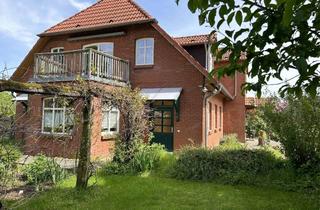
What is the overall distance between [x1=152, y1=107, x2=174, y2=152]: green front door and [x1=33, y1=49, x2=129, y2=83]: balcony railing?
8.91ft

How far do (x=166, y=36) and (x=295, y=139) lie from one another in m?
9.03

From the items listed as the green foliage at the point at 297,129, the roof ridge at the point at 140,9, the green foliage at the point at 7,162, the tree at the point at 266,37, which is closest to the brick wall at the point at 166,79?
the roof ridge at the point at 140,9

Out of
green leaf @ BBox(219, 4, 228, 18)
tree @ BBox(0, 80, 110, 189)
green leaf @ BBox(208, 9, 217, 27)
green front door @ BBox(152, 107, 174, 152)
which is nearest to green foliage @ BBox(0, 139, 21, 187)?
tree @ BBox(0, 80, 110, 189)

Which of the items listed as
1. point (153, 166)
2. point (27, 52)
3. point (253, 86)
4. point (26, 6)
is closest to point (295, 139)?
point (153, 166)

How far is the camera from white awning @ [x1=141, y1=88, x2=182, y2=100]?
652 inches

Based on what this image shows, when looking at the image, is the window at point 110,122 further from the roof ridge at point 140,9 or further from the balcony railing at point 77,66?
the roof ridge at point 140,9

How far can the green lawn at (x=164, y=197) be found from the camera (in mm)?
7664

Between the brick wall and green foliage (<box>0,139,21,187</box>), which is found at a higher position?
the brick wall

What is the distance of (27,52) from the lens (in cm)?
2120

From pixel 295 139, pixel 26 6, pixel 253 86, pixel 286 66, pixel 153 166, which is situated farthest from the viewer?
pixel 153 166

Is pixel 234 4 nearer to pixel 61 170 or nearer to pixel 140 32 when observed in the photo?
pixel 61 170

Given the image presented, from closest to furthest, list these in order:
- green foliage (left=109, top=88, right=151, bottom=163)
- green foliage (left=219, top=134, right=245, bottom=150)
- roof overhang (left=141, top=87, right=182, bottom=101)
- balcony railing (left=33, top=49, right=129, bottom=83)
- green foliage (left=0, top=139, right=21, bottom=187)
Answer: green foliage (left=0, top=139, right=21, bottom=187)
green foliage (left=109, top=88, right=151, bottom=163)
green foliage (left=219, top=134, right=245, bottom=150)
balcony railing (left=33, top=49, right=129, bottom=83)
roof overhang (left=141, top=87, right=182, bottom=101)

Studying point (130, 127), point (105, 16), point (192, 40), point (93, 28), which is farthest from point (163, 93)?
point (105, 16)

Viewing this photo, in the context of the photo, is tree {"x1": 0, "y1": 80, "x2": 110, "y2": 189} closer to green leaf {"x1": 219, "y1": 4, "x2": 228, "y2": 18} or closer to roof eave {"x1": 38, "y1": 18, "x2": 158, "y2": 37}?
green leaf {"x1": 219, "y1": 4, "x2": 228, "y2": 18}
